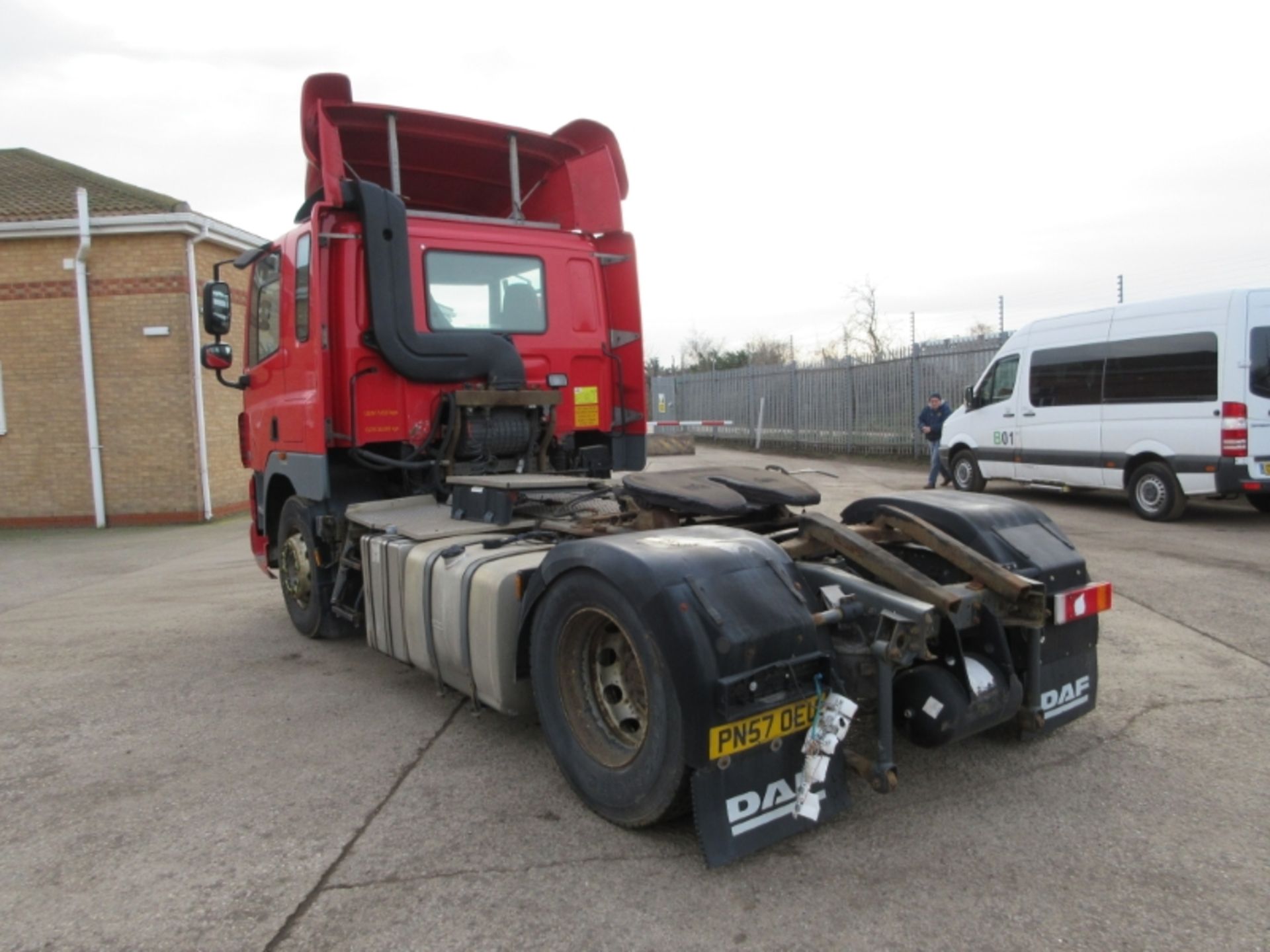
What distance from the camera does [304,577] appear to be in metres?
5.88

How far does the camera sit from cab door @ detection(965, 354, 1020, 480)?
12.6 m

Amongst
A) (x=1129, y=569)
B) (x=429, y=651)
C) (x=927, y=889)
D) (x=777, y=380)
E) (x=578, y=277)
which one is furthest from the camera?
(x=777, y=380)

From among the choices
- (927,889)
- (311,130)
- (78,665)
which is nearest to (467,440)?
(311,130)

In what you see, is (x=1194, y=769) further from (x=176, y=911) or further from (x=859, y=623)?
(x=176, y=911)

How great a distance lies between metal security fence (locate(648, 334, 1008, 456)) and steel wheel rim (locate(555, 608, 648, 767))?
14.6 m

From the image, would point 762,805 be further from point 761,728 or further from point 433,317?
point 433,317

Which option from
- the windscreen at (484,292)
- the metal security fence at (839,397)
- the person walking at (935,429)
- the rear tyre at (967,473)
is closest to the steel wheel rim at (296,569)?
the windscreen at (484,292)

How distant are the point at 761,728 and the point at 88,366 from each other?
1371 cm

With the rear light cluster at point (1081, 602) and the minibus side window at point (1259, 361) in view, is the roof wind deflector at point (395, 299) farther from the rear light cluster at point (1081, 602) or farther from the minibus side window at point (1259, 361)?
the minibus side window at point (1259, 361)

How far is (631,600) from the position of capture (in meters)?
2.92

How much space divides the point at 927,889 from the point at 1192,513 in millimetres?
10106

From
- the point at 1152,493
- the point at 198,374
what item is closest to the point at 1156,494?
the point at 1152,493

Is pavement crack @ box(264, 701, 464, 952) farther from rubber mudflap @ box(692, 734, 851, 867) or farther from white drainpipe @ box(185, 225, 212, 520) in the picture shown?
white drainpipe @ box(185, 225, 212, 520)

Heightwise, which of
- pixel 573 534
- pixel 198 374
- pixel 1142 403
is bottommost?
pixel 573 534
